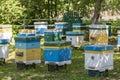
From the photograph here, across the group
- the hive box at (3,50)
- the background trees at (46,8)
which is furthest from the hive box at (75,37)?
the hive box at (3,50)

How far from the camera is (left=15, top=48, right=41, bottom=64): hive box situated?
955cm

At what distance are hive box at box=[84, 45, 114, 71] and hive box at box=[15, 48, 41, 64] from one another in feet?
5.96

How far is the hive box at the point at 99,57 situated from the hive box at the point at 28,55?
1.82 metres

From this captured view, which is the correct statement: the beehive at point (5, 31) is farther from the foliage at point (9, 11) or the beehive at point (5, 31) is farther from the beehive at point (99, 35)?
the foliage at point (9, 11)

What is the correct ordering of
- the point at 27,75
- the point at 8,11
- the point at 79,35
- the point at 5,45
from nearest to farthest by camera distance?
1. the point at 27,75
2. the point at 5,45
3. the point at 79,35
4. the point at 8,11

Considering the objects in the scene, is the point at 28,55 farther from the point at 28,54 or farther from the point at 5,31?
the point at 5,31

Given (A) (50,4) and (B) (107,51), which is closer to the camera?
(B) (107,51)

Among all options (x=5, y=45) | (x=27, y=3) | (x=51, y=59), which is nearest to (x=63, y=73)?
(x=51, y=59)

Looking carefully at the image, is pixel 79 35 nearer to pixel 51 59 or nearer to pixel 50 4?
pixel 51 59

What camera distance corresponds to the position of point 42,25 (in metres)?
18.7

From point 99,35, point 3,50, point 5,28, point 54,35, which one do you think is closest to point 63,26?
point 5,28

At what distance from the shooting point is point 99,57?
8258mm

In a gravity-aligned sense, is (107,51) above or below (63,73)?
above

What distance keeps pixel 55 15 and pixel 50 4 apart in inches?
33.8
